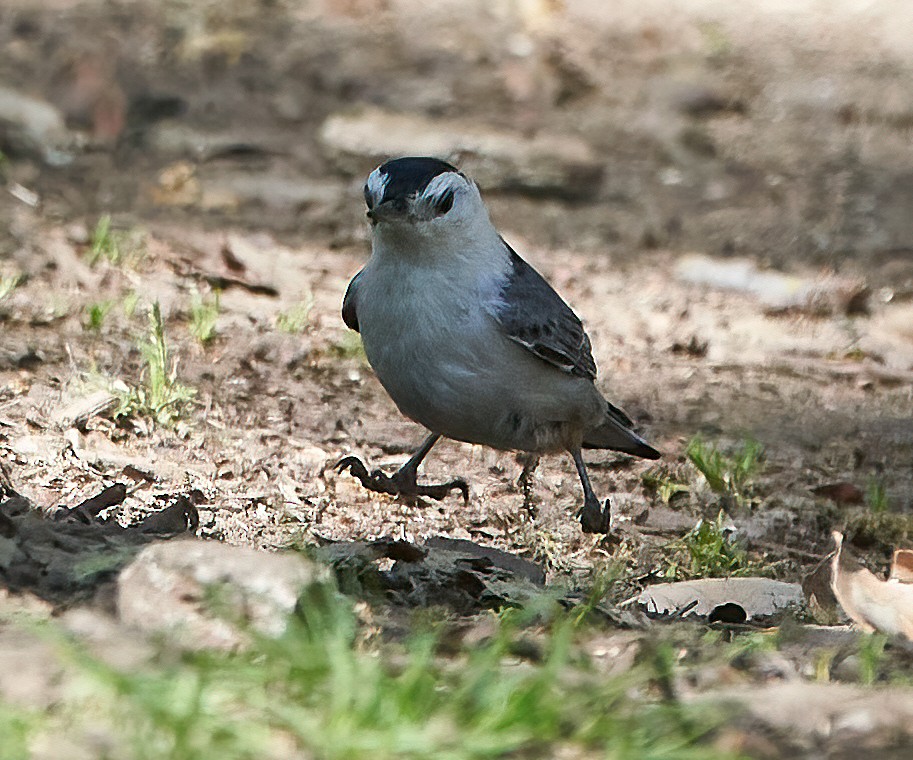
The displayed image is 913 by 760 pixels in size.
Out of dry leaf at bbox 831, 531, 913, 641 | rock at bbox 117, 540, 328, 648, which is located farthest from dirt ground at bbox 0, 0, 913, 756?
rock at bbox 117, 540, 328, 648

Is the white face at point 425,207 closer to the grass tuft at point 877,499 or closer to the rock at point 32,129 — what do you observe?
the grass tuft at point 877,499

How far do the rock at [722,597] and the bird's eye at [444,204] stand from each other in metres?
1.57

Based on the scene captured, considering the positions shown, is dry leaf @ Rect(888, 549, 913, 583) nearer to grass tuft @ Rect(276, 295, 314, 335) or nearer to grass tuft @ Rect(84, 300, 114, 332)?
grass tuft @ Rect(276, 295, 314, 335)

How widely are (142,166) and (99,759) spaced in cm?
687

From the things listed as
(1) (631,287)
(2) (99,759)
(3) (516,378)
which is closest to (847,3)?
(1) (631,287)

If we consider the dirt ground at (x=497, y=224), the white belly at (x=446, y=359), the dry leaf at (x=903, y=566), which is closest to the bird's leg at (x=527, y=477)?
the dirt ground at (x=497, y=224)

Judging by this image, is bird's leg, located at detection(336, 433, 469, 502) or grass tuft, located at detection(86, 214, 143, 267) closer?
bird's leg, located at detection(336, 433, 469, 502)

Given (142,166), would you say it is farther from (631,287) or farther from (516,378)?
(516,378)

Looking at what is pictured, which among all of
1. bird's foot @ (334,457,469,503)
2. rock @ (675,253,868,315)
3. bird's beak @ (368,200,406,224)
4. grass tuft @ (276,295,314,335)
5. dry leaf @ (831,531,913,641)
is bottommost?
bird's foot @ (334,457,469,503)

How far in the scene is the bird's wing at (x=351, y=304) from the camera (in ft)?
18.9

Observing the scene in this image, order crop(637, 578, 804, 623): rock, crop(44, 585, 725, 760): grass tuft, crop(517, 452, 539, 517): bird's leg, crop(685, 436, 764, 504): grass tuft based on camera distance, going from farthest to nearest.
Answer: crop(685, 436, 764, 504): grass tuft → crop(517, 452, 539, 517): bird's leg → crop(637, 578, 804, 623): rock → crop(44, 585, 725, 760): grass tuft

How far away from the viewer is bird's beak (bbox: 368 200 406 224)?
5.20 m

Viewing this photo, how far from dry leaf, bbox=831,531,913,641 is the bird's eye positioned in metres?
1.88

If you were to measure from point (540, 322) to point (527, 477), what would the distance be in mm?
1099
